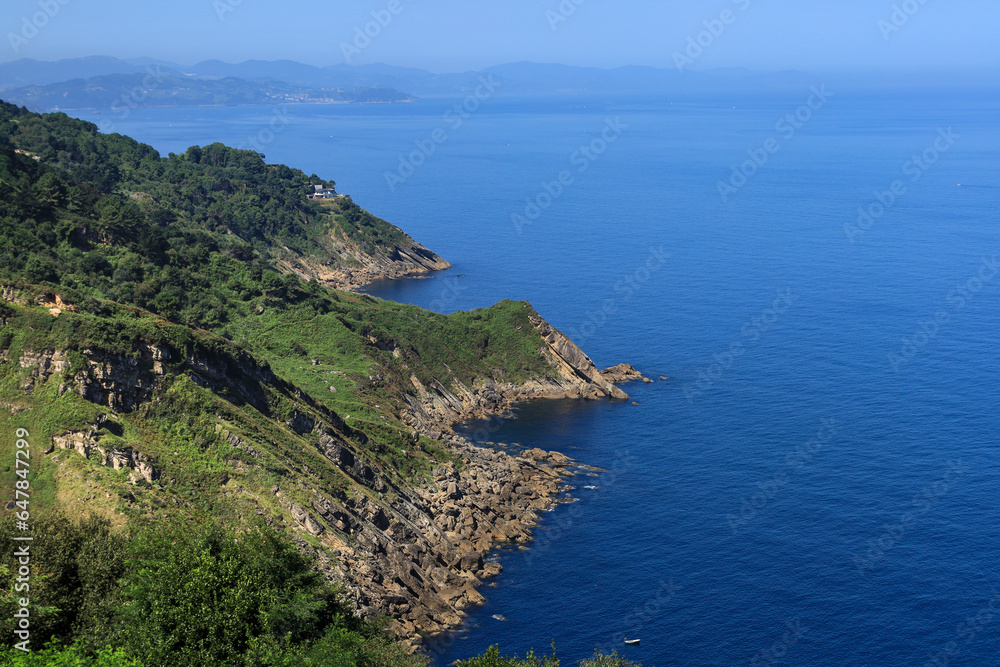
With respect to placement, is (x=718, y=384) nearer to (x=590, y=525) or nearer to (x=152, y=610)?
(x=590, y=525)

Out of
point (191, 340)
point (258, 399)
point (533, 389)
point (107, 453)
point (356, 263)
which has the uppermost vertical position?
point (191, 340)

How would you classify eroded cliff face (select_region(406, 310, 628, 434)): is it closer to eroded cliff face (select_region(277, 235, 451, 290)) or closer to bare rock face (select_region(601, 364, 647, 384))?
bare rock face (select_region(601, 364, 647, 384))

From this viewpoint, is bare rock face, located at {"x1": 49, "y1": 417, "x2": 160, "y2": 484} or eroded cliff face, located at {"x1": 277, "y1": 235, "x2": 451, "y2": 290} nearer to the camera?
bare rock face, located at {"x1": 49, "y1": 417, "x2": 160, "y2": 484}

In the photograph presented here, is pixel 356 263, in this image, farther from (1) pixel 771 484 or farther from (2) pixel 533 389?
(1) pixel 771 484

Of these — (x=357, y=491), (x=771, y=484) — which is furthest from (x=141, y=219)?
(x=771, y=484)

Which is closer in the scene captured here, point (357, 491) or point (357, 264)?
point (357, 491)

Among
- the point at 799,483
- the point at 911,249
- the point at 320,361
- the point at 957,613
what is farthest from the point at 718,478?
the point at 911,249

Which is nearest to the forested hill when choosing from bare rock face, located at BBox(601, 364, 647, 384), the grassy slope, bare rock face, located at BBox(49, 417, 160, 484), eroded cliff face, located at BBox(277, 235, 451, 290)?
eroded cliff face, located at BBox(277, 235, 451, 290)
